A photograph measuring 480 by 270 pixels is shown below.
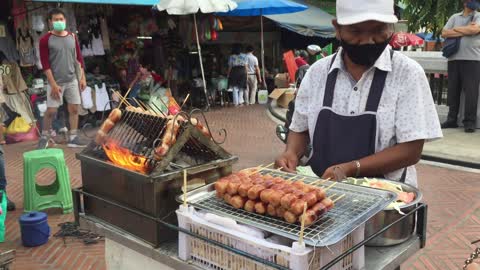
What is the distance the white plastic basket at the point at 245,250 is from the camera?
5.38 feet

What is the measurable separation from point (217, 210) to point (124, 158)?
0.74 meters

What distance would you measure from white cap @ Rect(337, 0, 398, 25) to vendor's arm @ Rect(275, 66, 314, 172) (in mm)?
517

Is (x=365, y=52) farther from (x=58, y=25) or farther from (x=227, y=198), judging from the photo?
(x=58, y=25)

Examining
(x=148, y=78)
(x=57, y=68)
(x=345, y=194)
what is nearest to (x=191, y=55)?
(x=148, y=78)

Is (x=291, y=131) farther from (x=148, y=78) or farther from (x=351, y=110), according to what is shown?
(x=148, y=78)

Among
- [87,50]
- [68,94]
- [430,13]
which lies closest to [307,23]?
[430,13]

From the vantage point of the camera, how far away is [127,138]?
2.81m

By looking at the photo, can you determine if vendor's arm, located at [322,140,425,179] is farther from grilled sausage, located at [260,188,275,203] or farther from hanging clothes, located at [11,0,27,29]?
hanging clothes, located at [11,0,27,29]

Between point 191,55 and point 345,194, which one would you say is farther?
point 191,55

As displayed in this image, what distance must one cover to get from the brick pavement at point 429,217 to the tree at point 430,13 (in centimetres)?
718

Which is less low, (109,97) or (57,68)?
(57,68)

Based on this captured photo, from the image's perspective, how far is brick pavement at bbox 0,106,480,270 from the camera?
439 centimetres

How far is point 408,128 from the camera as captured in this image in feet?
7.29

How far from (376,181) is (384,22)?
74 centimetres
